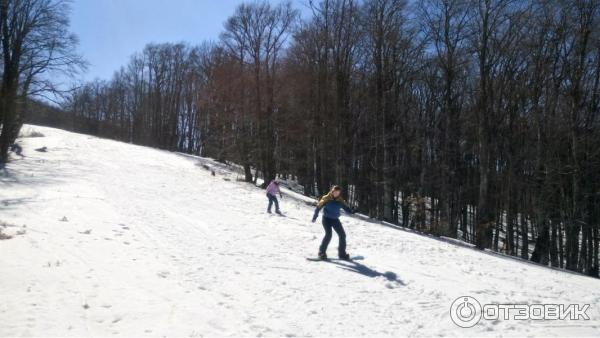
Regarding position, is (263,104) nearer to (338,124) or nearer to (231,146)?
(231,146)

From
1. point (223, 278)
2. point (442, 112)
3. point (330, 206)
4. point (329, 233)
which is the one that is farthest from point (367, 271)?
point (442, 112)

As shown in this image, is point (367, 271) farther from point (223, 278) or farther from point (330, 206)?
point (223, 278)

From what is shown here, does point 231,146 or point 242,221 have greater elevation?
point 231,146

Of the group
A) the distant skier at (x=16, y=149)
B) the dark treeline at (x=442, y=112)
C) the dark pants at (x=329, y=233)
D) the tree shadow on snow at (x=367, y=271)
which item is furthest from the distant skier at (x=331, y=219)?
the distant skier at (x=16, y=149)

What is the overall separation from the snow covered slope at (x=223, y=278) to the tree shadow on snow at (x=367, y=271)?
1.8 inches

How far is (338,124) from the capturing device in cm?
2361

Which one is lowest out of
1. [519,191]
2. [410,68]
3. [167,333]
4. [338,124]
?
[167,333]

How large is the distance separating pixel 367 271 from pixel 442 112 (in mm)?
24020

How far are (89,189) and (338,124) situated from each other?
1388cm

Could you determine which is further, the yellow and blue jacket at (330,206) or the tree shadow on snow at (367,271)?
the yellow and blue jacket at (330,206)

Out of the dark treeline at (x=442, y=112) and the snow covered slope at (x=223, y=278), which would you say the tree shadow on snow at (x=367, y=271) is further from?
the dark treeline at (x=442, y=112)

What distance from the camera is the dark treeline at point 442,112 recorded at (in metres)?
19.1

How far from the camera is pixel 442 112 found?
30.1 meters

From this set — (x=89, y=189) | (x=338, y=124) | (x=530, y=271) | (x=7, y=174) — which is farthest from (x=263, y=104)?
(x=530, y=271)
